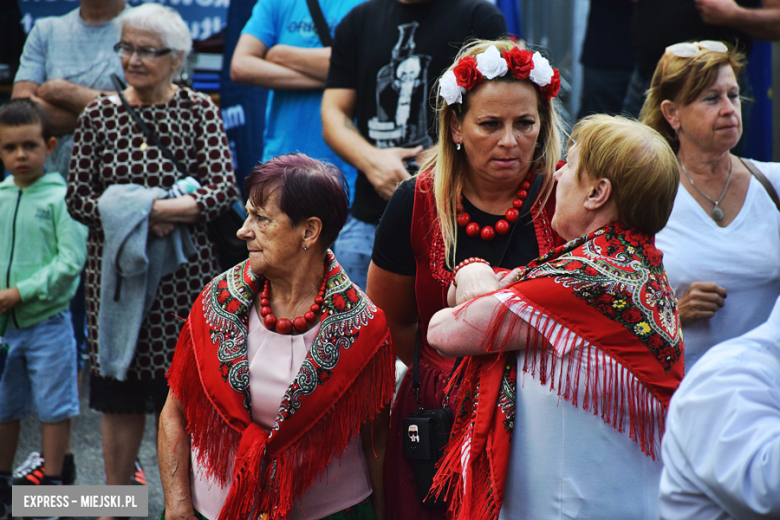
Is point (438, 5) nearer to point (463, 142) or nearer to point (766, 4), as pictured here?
point (463, 142)

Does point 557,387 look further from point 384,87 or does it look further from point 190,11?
point 190,11

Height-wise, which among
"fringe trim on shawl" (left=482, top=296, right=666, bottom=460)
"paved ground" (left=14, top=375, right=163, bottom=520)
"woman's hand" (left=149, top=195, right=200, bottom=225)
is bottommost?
"paved ground" (left=14, top=375, right=163, bottom=520)

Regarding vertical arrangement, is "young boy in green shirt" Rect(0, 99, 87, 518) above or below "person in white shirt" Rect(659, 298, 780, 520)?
below

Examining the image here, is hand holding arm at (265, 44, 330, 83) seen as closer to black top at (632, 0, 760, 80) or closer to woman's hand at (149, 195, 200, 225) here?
woman's hand at (149, 195, 200, 225)

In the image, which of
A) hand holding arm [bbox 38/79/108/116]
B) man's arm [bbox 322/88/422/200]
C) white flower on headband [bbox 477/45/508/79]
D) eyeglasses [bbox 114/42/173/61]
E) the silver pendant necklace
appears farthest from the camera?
hand holding arm [bbox 38/79/108/116]

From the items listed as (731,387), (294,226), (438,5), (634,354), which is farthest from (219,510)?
(438,5)

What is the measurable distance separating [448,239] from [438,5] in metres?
1.55

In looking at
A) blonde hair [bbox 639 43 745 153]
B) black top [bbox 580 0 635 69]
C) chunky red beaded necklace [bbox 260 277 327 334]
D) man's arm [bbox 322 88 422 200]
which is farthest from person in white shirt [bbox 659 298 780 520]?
black top [bbox 580 0 635 69]

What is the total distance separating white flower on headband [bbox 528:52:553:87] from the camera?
8.48ft

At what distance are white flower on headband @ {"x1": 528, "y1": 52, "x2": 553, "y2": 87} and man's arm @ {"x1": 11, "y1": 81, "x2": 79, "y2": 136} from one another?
11.2 feet

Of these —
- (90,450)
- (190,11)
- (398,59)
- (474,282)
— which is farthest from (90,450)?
(474,282)

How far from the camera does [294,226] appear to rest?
2.39 m

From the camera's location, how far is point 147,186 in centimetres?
381

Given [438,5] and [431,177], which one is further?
[438,5]
